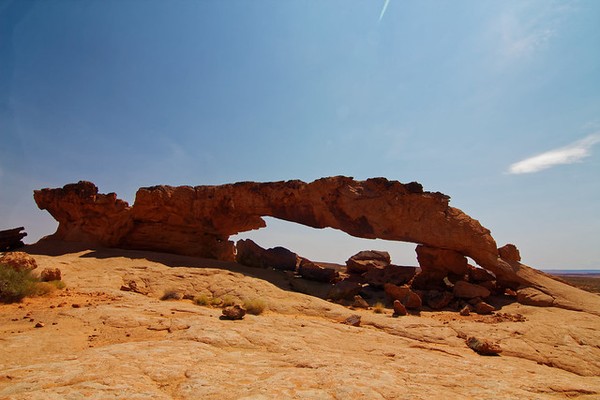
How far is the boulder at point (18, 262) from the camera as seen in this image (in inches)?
385

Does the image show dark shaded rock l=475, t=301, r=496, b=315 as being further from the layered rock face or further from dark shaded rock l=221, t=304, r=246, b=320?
dark shaded rock l=221, t=304, r=246, b=320

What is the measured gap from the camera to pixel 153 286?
461 inches

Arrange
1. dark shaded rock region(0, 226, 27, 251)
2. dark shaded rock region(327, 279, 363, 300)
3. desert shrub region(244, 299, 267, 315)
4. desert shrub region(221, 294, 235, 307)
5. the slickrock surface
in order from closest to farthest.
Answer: the slickrock surface
desert shrub region(244, 299, 267, 315)
desert shrub region(221, 294, 235, 307)
dark shaded rock region(327, 279, 363, 300)
dark shaded rock region(0, 226, 27, 251)

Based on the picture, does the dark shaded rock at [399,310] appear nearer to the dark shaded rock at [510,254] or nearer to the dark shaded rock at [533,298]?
the dark shaded rock at [533,298]

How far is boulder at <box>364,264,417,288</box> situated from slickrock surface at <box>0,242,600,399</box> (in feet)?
11.5

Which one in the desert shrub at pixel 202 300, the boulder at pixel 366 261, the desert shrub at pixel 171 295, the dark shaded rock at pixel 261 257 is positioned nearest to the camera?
the desert shrub at pixel 202 300

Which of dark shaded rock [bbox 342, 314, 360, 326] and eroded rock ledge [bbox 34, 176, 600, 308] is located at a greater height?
eroded rock ledge [bbox 34, 176, 600, 308]

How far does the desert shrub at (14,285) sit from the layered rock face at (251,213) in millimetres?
7846

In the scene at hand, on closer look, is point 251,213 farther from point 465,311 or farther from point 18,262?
point 465,311

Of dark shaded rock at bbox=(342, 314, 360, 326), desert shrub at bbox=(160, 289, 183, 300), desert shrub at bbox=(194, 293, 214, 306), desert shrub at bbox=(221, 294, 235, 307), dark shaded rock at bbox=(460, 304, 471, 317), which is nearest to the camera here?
dark shaded rock at bbox=(342, 314, 360, 326)

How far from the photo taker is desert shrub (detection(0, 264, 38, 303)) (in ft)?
28.3

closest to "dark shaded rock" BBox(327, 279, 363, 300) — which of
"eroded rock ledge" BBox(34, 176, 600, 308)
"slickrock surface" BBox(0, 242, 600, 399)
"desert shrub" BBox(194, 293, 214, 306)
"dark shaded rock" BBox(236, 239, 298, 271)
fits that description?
"slickrock surface" BBox(0, 242, 600, 399)

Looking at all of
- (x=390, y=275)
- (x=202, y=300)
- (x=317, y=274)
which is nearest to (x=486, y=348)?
(x=202, y=300)

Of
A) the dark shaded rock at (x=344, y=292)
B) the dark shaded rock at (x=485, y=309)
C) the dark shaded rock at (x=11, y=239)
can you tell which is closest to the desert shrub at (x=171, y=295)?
the dark shaded rock at (x=344, y=292)
